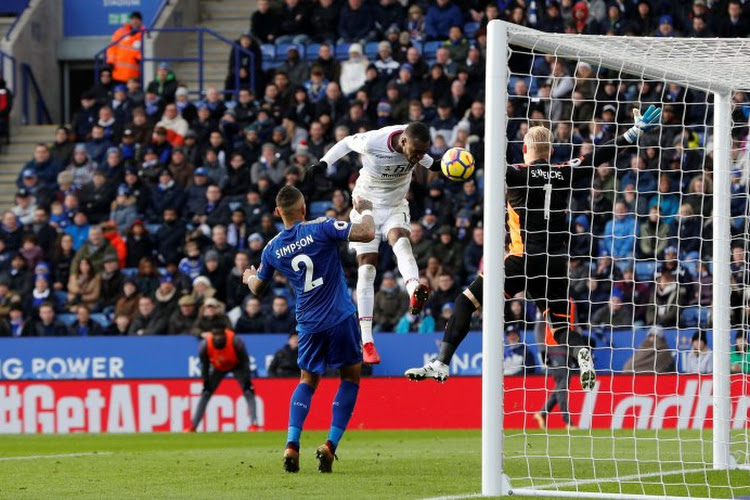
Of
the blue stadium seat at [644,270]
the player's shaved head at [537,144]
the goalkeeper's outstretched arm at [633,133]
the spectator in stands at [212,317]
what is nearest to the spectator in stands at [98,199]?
the spectator in stands at [212,317]

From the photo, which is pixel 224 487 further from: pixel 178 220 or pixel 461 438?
pixel 178 220

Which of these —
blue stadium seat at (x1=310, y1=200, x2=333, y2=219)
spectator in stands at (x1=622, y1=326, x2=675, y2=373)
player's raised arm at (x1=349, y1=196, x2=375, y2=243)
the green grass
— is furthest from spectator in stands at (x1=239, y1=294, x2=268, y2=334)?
player's raised arm at (x1=349, y1=196, x2=375, y2=243)

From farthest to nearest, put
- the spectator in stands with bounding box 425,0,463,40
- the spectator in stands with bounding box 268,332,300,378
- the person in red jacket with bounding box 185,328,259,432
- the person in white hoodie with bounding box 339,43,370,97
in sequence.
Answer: the spectator in stands with bounding box 425,0,463,40 < the person in white hoodie with bounding box 339,43,370,97 < the spectator in stands with bounding box 268,332,300,378 < the person in red jacket with bounding box 185,328,259,432

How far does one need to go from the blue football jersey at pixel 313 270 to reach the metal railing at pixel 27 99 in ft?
62.2

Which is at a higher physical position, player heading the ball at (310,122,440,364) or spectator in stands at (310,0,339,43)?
spectator in stands at (310,0,339,43)

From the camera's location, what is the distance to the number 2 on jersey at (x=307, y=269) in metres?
10.7

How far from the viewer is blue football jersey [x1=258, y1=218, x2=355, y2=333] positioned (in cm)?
1068

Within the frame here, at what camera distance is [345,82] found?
24031 millimetres

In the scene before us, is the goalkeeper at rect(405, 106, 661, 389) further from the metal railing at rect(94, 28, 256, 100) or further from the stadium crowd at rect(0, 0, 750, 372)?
the metal railing at rect(94, 28, 256, 100)

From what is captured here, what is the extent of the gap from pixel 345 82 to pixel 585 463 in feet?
43.5

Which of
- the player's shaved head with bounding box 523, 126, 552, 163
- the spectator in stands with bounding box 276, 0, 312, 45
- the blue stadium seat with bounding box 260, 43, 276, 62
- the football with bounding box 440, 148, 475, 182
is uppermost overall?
the spectator in stands with bounding box 276, 0, 312, 45

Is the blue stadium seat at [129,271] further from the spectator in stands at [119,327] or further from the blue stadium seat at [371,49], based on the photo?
the blue stadium seat at [371,49]

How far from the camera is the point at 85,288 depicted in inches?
880

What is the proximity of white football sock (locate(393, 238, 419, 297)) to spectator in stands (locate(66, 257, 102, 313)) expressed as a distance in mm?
10909
